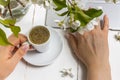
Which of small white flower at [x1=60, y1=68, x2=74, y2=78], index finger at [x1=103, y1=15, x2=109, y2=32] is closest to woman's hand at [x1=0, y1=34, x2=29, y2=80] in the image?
small white flower at [x1=60, y1=68, x2=74, y2=78]

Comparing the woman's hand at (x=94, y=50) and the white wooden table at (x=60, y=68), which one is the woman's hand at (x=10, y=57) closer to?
the white wooden table at (x=60, y=68)

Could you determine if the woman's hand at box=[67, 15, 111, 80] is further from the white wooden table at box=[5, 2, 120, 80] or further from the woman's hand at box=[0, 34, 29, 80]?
the woman's hand at box=[0, 34, 29, 80]

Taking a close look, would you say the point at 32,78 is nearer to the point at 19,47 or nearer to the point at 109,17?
the point at 19,47

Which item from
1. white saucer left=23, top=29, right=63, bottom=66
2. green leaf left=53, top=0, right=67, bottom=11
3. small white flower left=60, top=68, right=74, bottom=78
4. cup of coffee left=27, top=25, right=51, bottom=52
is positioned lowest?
small white flower left=60, top=68, right=74, bottom=78

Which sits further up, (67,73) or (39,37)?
(39,37)

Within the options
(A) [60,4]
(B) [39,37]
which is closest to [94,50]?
(B) [39,37]

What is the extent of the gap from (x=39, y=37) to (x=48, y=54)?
8 centimetres

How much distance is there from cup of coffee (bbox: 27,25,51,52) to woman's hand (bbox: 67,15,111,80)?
0.34ft

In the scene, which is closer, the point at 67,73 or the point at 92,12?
the point at 92,12

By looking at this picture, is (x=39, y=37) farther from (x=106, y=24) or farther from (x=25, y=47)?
(x=106, y=24)

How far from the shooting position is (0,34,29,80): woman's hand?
83 centimetres

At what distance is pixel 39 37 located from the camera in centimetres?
84

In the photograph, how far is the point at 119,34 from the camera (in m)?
0.92

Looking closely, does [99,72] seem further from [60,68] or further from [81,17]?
[81,17]
